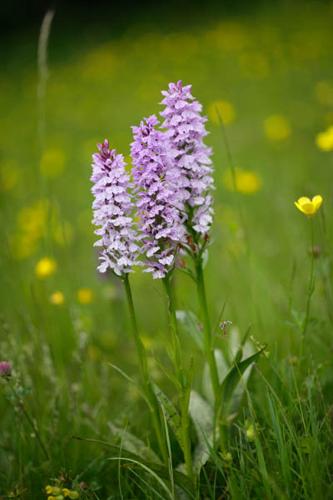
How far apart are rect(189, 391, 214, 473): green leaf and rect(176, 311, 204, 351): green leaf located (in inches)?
8.9

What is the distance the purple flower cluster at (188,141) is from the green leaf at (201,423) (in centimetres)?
76

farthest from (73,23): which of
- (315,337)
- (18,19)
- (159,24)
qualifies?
(315,337)

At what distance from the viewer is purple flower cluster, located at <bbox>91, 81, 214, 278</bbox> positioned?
1.66 meters

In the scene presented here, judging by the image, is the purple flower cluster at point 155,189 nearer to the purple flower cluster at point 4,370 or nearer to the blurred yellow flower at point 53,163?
the purple flower cluster at point 4,370

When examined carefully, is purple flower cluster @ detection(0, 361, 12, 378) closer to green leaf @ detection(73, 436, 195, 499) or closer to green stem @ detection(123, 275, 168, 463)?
green leaf @ detection(73, 436, 195, 499)

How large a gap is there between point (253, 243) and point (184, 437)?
258 cm

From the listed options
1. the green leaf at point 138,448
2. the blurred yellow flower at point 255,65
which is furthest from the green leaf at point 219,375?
the blurred yellow flower at point 255,65

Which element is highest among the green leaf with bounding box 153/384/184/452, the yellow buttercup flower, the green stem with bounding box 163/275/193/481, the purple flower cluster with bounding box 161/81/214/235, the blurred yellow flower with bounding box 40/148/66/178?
the blurred yellow flower with bounding box 40/148/66/178

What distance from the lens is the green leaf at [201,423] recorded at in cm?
194

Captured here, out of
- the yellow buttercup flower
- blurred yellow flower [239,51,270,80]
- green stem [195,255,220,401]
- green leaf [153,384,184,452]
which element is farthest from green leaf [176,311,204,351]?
blurred yellow flower [239,51,270,80]

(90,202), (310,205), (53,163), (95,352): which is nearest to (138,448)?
(310,205)

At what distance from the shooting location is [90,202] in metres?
5.82

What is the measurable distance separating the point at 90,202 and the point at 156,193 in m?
4.21

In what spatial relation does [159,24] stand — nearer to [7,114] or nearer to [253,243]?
[7,114]
